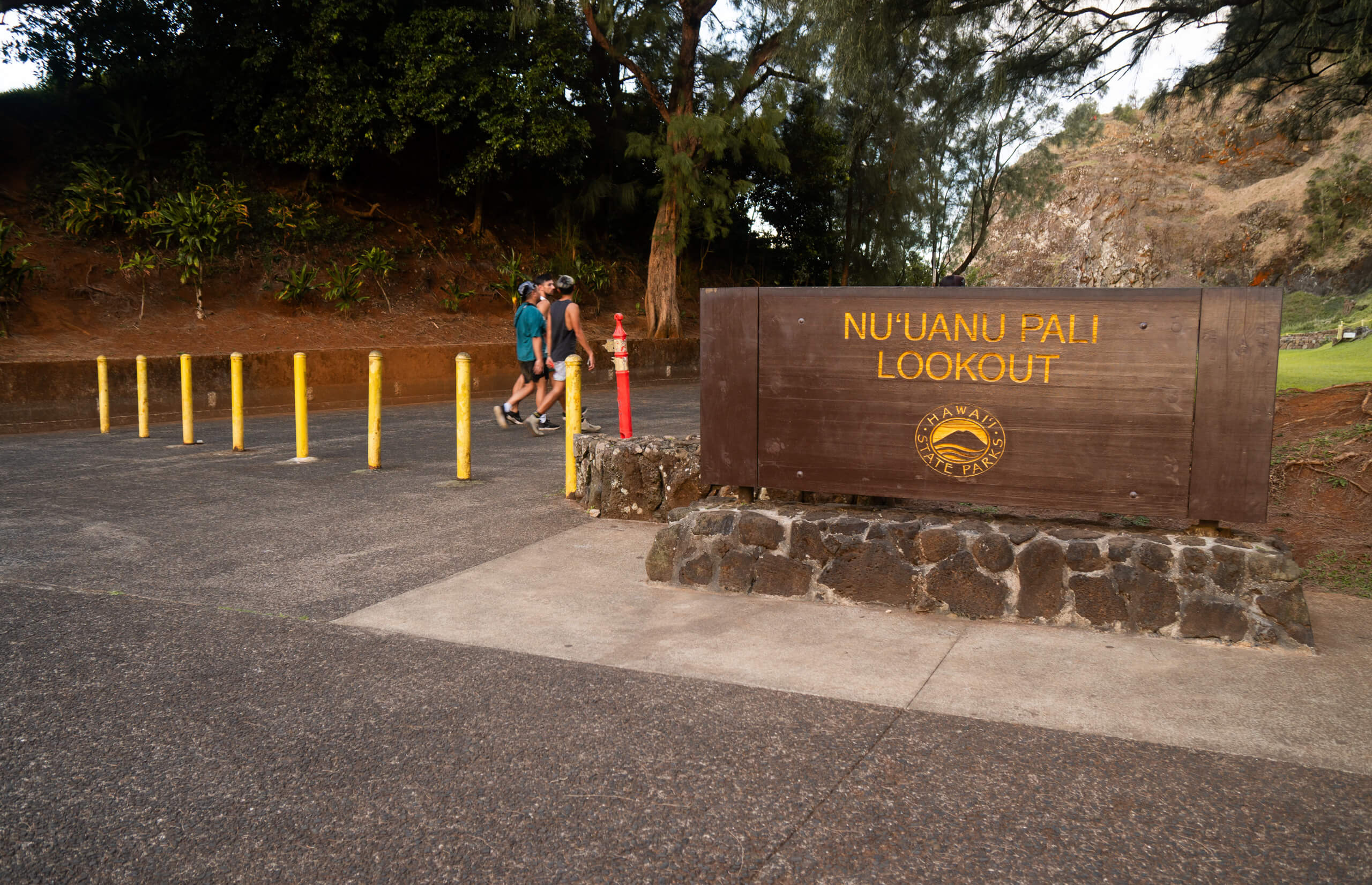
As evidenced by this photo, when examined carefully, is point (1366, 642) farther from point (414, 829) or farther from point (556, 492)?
point (556, 492)

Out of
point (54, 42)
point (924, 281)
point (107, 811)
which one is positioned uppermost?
point (54, 42)

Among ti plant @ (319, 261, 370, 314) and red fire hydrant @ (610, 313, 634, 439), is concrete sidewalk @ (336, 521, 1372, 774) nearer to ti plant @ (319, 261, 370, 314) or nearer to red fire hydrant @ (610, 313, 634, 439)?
red fire hydrant @ (610, 313, 634, 439)

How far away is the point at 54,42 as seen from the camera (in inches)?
850

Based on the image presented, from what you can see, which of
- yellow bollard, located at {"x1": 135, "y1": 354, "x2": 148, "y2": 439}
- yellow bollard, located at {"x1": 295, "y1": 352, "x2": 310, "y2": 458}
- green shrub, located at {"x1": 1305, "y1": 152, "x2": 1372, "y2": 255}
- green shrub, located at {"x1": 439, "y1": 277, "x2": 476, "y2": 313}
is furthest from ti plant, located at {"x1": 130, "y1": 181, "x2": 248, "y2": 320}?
green shrub, located at {"x1": 1305, "y1": 152, "x2": 1372, "y2": 255}

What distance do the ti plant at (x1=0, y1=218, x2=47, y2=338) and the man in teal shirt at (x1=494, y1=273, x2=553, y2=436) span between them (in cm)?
923

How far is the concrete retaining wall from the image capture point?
14.1 m

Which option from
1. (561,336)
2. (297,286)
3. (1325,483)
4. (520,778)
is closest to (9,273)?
(297,286)

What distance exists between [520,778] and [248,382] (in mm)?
14663

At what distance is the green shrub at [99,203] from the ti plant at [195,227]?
378 mm

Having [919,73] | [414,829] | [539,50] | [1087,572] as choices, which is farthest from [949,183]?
[414,829]

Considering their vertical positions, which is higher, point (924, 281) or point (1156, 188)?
point (1156, 188)

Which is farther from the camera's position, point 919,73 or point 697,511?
point 919,73

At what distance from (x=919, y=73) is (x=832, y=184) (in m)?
19.7

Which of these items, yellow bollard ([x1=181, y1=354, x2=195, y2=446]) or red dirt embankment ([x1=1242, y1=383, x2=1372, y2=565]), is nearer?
red dirt embankment ([x1=1242, y1=383, x2=1372, y2=565])
